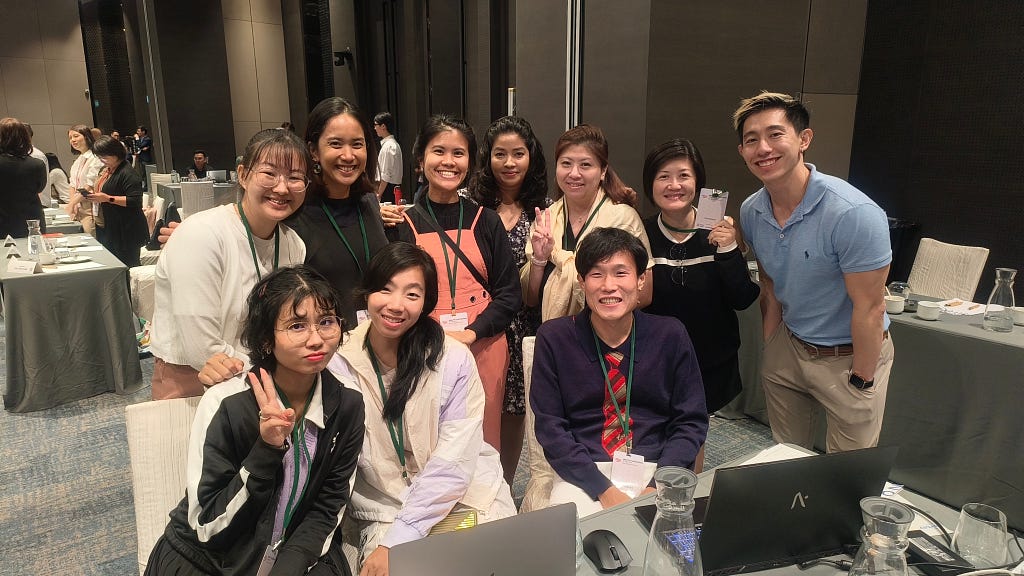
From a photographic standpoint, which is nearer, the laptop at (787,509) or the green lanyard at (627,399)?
the laptop at (787,509)

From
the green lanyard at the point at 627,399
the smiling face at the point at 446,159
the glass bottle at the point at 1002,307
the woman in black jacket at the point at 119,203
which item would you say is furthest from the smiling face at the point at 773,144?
the woman in black jacket at the point at 119,203

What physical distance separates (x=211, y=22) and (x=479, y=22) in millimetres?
5118

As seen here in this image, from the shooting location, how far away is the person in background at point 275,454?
1.35m

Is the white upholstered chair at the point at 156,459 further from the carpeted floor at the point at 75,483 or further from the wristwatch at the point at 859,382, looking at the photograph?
the wristwatch at the point at 859,382

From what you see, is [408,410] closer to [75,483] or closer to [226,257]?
[226,257]

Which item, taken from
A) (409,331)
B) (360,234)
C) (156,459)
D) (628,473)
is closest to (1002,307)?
(628,473)

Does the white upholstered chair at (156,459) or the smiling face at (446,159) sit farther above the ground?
the smiling face at (446,159)

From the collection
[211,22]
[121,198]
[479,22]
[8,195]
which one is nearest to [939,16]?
[479,22]

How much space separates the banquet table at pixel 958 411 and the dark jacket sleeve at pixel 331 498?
2.48 m

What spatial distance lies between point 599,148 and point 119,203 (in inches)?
191

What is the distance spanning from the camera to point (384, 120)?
25.6 ft

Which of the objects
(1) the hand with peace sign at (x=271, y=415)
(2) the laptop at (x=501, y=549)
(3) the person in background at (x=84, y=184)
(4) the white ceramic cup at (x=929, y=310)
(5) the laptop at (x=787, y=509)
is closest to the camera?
(2) the laptop at (x=501, y=549)

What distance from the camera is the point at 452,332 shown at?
2160mm

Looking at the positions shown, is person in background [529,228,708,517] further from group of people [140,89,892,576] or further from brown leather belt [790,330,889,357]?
brown leather belt [790,330,889,357]
